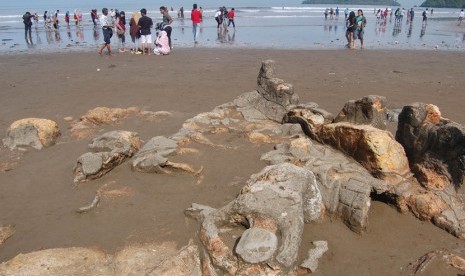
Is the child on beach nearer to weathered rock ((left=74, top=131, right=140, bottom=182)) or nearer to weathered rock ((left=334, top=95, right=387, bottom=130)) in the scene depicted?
weathered rock ((left=74, top=131, right=140, bottom=182))

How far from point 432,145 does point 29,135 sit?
20.9ft

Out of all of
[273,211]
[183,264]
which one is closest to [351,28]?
[273,211]

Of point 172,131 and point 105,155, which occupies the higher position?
point 105,155

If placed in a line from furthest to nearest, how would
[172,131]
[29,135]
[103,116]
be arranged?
[103,116]
[172,131]
[29,135]

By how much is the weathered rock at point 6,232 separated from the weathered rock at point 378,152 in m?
4.37

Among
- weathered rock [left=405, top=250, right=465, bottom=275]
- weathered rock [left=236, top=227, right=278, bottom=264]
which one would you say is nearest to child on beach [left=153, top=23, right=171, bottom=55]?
weathered rock [left=236, top=227, right=278, bottom=264]

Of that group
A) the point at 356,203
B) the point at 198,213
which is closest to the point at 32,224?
the point at 198,213

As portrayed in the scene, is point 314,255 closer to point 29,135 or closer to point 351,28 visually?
point 29,135

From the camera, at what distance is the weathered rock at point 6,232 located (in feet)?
13.8

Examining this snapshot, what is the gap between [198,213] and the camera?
176 inches

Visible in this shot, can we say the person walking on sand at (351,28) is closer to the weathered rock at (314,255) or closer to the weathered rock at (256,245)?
the weathered rock at (314,255)

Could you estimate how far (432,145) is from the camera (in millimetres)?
4910

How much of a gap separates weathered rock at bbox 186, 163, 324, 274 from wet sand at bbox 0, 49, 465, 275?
27 centimetres

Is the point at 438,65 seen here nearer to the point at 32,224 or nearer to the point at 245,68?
the point at 245,68
